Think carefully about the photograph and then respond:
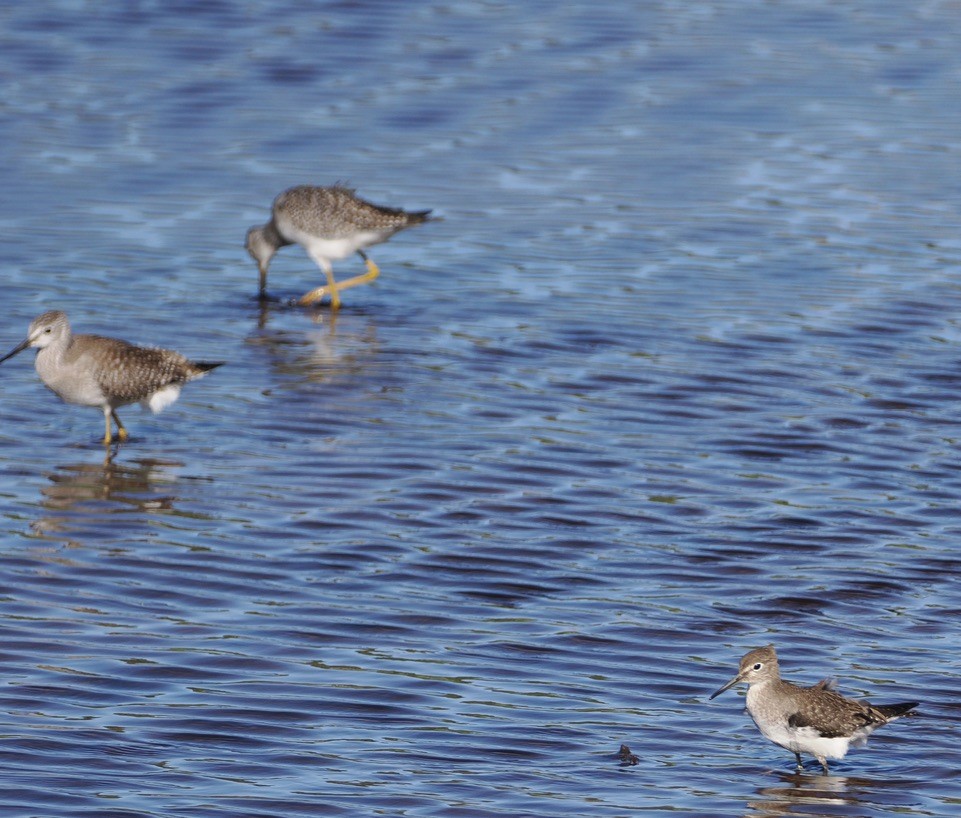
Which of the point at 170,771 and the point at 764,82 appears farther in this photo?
the point at 764,82

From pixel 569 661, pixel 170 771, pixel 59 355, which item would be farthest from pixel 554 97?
pixel 170 771

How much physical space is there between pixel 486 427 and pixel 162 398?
2617 millimetres

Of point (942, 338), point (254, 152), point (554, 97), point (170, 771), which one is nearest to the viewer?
point (170, 771)

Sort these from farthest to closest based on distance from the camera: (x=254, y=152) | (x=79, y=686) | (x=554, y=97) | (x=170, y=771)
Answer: (x=554, y=97) < (x=254, y=152) < (x=79, y=686) < (x=170, y=771)

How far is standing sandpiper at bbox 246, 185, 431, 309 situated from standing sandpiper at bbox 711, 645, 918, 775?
10389 millimetres

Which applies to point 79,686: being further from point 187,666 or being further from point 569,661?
point 569,661

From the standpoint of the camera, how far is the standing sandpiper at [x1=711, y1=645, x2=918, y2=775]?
29.1 feet

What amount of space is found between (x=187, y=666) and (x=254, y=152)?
14.0 m

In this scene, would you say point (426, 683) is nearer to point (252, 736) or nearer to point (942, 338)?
point (252, 736)

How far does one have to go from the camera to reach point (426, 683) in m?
9.81

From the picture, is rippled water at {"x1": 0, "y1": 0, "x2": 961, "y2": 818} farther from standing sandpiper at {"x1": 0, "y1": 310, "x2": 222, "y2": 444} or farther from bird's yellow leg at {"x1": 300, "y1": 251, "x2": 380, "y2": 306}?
standing sandpiper at {"x1": 0, "y1": 310, "x2": 222, "y2": 444}

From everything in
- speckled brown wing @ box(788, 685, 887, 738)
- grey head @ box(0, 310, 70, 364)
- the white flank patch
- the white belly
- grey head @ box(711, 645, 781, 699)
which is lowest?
the white flank patch

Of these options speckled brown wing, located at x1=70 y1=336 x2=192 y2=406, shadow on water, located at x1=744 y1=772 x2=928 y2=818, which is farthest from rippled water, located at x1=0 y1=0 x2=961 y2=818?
speckled brown wing, located at x1=70 y1=336 x2=192 y2=406

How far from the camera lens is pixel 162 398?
1445cm
